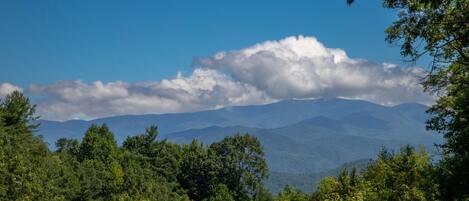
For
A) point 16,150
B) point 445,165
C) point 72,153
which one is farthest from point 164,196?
point 445,165

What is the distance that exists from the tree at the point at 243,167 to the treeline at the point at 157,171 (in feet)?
0.67

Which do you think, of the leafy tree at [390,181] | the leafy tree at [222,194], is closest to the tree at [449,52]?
the leafy tree at [390,181]

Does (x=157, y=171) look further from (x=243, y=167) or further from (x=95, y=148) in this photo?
(x=243, y=167)

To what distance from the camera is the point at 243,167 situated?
116312 mm

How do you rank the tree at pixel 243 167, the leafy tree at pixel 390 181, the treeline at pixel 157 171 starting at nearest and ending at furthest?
the leafy tree at pixel 390 181 → the treeline at pixel 157 171 → the tree at pixel 243 167

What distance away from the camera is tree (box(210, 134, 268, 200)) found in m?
115

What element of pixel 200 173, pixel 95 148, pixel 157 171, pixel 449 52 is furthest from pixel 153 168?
pixel 449 52

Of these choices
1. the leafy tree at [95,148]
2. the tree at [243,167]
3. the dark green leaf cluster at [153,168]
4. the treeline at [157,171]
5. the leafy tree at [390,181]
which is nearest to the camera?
the leafy tree at [390,181]

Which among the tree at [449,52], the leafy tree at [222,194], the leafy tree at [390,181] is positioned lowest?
the leafy tree at [222,194]

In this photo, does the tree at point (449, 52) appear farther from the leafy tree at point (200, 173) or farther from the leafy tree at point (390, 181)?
the leafy tree at point (200, 173)

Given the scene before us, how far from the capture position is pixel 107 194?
9631 centimetres

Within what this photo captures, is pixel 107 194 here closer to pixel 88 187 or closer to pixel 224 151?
pixel 88 187

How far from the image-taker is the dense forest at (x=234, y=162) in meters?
18.8

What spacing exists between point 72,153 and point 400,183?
295ft
